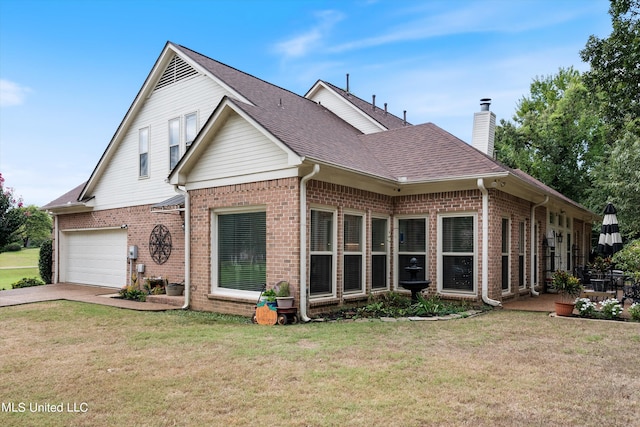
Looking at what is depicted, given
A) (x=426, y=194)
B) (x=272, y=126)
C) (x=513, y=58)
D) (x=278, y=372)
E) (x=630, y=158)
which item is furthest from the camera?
(x=630, y=158)

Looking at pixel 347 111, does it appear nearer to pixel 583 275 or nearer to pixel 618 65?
pixel 618 65

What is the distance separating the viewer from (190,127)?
13.7 meters

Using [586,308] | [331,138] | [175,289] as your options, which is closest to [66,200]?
[175,289]

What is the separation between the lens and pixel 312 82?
706 inches

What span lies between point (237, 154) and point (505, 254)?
23.2 ft

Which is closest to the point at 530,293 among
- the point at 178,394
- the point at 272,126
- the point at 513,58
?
the point at 513,58

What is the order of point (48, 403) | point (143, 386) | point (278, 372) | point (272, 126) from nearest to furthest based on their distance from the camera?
point (48, 403)
point (143, 386)
point (278, 372)
point (272, 126)

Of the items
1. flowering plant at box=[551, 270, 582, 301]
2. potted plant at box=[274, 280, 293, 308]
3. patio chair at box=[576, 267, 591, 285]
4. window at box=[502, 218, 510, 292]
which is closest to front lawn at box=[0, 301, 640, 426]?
potted plant at box=[274, 280, 293, 308]

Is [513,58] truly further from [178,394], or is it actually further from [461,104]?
[178,394]

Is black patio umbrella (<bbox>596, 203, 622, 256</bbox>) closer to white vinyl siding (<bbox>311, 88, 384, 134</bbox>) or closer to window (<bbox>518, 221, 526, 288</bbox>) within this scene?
window (<bbox>518, 221, 526, 288</bbox>)

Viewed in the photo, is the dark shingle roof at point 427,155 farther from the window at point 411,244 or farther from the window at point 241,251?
the window at point 241,251

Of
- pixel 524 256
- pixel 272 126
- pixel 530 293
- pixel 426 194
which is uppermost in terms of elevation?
pixel 272 126

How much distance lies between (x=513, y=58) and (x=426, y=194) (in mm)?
7417

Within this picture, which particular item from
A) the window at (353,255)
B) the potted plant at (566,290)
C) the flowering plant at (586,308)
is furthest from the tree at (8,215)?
the flowering plant at (586,308)
